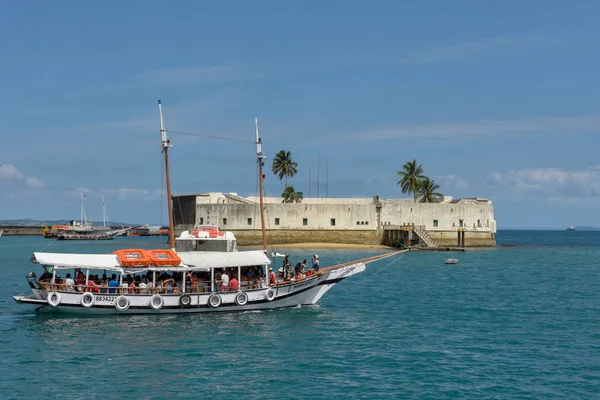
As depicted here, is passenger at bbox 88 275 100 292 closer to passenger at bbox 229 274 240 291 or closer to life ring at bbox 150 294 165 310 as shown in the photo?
life ring at bbox 150 294 165 310

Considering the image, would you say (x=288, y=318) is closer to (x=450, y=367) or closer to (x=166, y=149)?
(x=450, y=367)

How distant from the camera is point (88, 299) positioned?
105ft

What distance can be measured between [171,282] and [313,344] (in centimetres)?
883

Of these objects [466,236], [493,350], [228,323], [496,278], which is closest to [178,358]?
[228,323]

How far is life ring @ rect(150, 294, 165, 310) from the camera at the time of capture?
107 ft

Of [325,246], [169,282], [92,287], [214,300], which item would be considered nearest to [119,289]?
[92,287]

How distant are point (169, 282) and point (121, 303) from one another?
2275 millimetres

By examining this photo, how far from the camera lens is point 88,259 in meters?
33.3

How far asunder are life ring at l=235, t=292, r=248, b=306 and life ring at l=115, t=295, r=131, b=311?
4761mm

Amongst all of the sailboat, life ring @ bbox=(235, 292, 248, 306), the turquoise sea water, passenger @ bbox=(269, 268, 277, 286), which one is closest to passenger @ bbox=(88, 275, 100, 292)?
the sailboat

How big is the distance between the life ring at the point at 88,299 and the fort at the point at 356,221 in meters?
51.1

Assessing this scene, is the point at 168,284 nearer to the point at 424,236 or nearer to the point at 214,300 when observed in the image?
the point at 214,300

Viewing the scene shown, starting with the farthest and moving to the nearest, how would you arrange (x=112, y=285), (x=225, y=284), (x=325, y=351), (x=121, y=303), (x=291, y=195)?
1. (x=291, y=195)
2. (x=225, y=284)
3. (x=112, y=285)
4. (x=121, y=303)
5. (x=325, y=351)

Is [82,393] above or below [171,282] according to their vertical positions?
below
